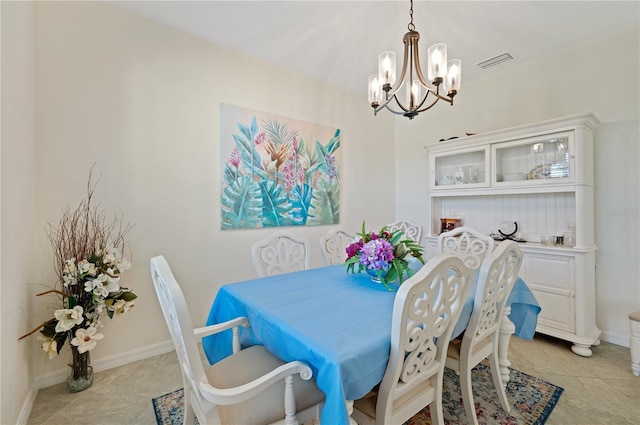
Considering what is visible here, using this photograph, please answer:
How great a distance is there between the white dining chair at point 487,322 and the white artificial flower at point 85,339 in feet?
6.95

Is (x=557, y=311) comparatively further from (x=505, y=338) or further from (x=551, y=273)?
(x=505, y=338)

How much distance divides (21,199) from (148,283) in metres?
0.99

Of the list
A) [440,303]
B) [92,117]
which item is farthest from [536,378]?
[92,117]

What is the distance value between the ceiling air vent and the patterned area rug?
9.46 ft

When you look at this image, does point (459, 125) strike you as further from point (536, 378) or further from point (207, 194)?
point (207, 194)

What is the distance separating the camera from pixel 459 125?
3.46 metres

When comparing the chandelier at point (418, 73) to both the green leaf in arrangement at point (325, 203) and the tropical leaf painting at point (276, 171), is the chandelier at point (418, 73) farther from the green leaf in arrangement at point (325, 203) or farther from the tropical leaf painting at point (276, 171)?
the green leaf in arrangement at point (325, 203)

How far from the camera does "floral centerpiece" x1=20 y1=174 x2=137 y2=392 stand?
66.6 inches

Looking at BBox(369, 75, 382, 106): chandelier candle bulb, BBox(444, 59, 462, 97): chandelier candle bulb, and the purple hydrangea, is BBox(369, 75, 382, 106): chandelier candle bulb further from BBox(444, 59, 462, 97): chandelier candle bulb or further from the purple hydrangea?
the purple hydrangea

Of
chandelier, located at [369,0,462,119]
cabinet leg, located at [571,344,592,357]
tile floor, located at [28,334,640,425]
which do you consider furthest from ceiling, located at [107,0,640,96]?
tile floor, located at [28,334,640,425]

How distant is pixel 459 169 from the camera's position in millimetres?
3236

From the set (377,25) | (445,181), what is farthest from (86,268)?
(445,181)

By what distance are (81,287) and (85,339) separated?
32cm

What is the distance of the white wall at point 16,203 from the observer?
4.27ft
